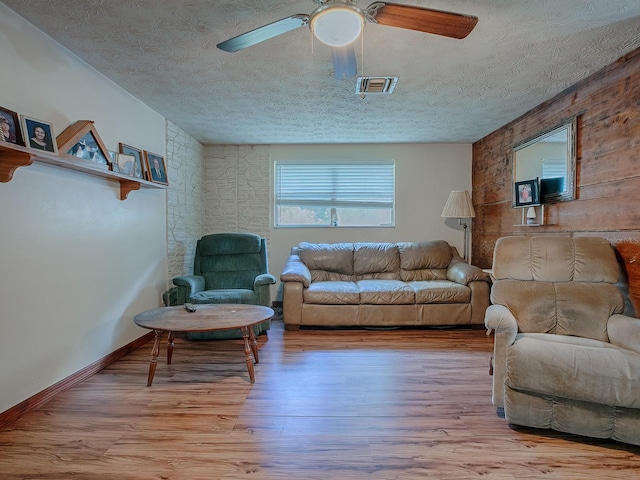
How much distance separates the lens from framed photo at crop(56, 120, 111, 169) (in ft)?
6.89

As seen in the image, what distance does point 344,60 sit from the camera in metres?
1.78

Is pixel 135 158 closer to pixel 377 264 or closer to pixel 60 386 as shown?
pixel 60 386

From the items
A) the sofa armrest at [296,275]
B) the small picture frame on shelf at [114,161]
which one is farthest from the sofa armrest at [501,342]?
the small picture frame on shelf at [114,161]

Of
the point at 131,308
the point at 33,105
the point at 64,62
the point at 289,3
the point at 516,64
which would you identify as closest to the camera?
the point at 289,3

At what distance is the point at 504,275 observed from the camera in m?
2.37

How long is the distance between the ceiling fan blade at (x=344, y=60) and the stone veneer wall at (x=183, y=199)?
2.43 m

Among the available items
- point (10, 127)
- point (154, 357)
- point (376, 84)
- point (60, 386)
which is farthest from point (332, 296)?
point (10, 127)

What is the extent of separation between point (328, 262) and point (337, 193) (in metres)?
1.06

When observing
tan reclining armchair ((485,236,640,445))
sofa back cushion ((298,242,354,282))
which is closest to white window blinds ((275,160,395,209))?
sofa back cushion ((298,242,354,282))

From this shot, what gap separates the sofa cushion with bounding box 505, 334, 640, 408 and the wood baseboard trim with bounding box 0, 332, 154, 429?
278 cm

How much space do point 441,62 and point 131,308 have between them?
10.7ft

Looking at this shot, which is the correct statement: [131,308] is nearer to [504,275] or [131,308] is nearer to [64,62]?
[64,62]

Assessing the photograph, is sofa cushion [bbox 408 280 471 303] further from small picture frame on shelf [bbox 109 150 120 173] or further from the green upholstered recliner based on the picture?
small picture frame on shelf [bbox 109 150 120 173]

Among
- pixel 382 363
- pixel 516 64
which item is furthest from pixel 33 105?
Result: pixel 516 64
